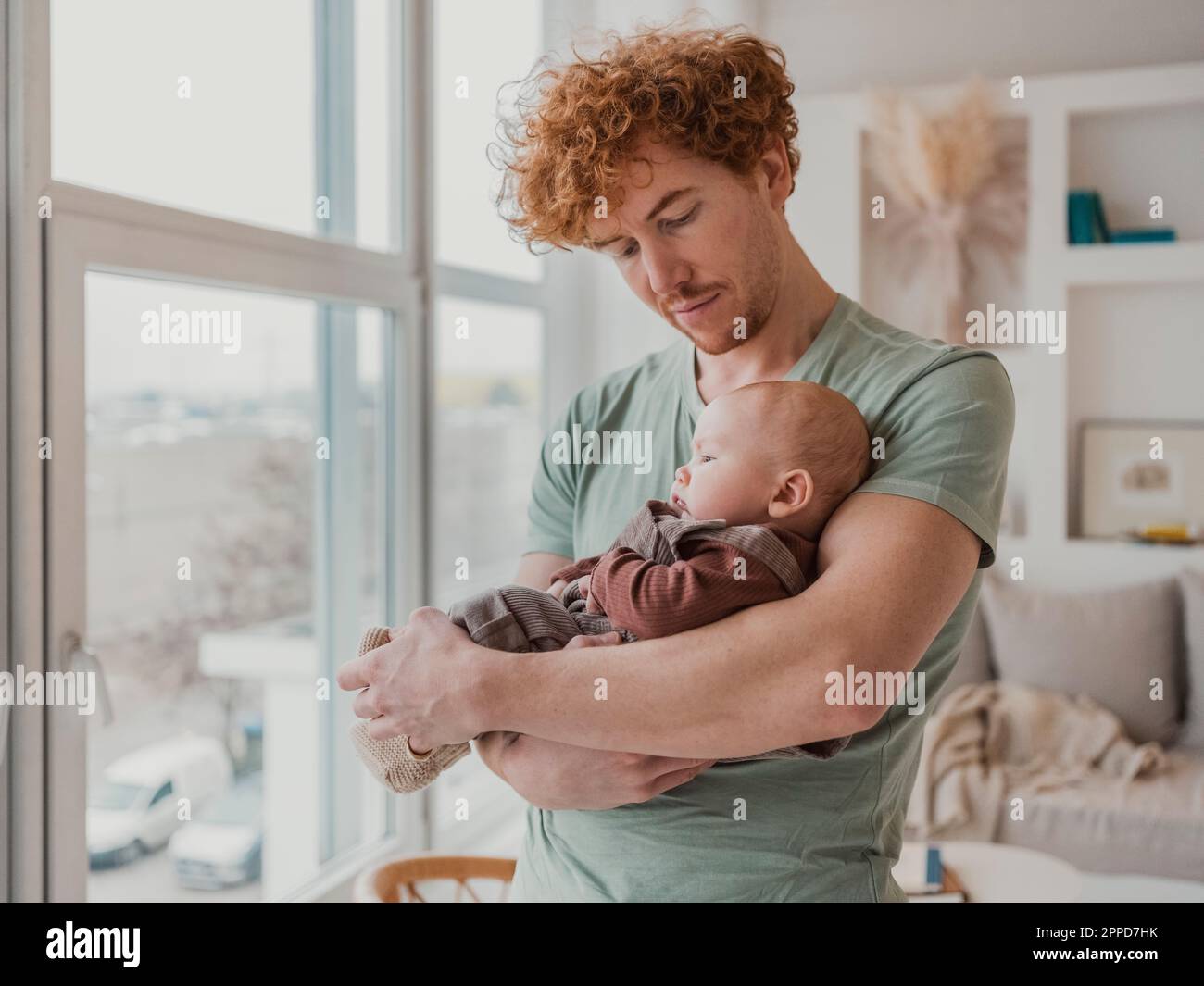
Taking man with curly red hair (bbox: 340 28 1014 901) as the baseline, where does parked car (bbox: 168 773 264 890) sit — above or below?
below

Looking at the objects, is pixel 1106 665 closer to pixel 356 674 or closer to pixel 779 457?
pixel 779 457

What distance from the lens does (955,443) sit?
0.96m

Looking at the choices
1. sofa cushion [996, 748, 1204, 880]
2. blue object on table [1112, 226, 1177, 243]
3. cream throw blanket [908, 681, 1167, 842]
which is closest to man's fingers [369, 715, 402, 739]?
cream throw blanket [908, 681, 1167, 842]

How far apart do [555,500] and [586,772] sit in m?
0.39

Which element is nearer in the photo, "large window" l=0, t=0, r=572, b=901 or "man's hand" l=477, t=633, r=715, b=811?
"man's hand" l=477, t=633, r=715, b=811

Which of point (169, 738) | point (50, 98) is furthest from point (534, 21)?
point (169, 738)

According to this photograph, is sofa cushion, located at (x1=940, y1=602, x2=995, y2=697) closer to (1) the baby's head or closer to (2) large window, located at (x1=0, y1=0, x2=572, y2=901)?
(2) large window, located at (x1=0, y1=0, x2=572, y2=901)

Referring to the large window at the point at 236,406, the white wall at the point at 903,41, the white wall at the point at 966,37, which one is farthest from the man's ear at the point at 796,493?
the white wall at the point at 966,37

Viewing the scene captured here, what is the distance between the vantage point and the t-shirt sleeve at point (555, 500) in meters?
1.29

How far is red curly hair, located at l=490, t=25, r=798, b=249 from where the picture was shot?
1088 millimetres

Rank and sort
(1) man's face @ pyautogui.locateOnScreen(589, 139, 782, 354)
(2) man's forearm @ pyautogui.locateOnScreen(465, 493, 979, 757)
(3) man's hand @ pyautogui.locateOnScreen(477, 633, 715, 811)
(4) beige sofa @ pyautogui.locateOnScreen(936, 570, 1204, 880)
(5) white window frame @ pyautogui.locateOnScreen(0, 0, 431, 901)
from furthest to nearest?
(4) beige sofa @ pyautogui.locateOnScreen(936, 570, 1204, 880)
(5) white window frame @ pyautogui.locateOnScreen(0, 0, 431, 901)
(1) man's face @ pyautogui.locateOnScreen(589, 139, 782, 354)
(3) man's hand @ pyautogui.locateOnScreen(477, 633, 715, 811)
(2) man's forearm @ pyautogui.locateOnScreen(465, 493, 979, 757)

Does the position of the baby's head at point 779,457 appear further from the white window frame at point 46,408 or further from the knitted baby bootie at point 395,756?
the white window frame at point 46,408

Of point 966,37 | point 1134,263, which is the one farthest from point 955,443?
point 966,37
